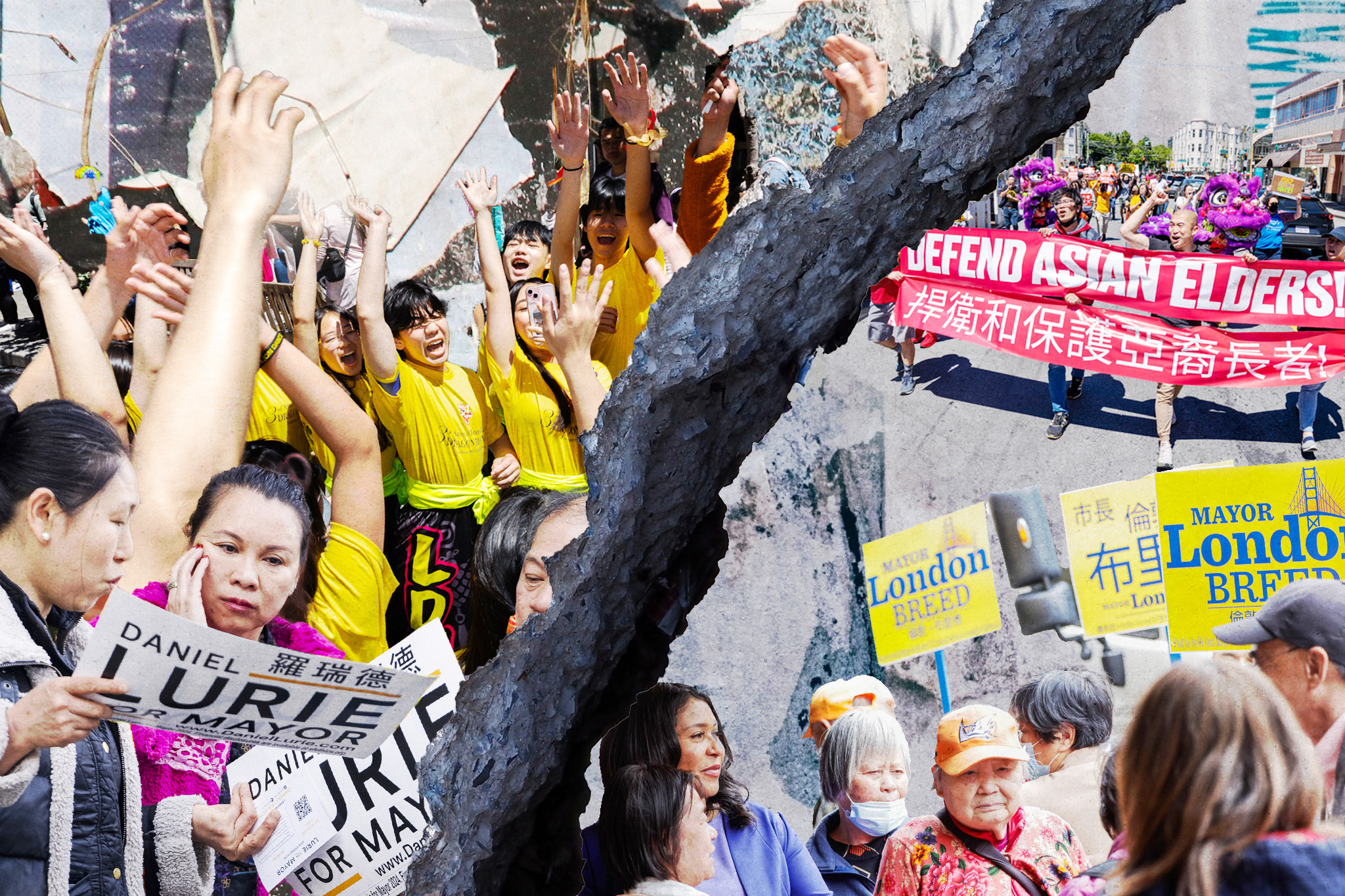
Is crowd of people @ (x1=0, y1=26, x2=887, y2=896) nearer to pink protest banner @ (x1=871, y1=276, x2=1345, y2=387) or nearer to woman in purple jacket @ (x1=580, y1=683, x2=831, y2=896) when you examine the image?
woman in purple jacket @ (x1=580, y1=683, x2=831, y2=896)

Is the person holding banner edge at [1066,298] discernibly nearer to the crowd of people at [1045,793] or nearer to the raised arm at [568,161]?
the crowd of people at [1045,793]

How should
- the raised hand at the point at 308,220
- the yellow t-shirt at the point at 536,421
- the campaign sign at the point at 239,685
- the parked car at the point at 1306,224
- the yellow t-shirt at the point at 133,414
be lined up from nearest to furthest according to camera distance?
1. the campaign sign at the point at 239,685
2. the yellow t-shirt at the point at 133,414
3. the yellow t-shirt at the point at 536,421
4. the raised hand at the point at 308,220
5. the parked car at the point at 1306,224

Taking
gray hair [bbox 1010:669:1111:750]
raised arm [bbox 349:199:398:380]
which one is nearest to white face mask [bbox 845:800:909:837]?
gray hair [bbox 1010:669:1111:750]

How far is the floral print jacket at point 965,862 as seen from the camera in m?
1.86

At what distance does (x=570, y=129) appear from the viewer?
2684 millimetres

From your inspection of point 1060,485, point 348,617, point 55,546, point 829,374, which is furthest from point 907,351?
point 55,546

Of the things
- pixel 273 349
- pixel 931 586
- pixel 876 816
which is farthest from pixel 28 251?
pixel 931 586

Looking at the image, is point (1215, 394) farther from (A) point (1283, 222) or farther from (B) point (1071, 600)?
(B) point (1071, 600)

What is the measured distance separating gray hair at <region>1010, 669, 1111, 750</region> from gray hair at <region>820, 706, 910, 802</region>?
384 mm

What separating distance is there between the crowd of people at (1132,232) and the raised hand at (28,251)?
3.28 metres

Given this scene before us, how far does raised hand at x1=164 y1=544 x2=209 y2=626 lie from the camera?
1385mm

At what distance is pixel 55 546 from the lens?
3.95 feet

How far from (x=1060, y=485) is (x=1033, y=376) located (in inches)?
24.4

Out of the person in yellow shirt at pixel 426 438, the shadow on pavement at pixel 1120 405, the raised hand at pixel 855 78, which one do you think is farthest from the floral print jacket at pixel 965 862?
the shadow on pavement at pixel 1120 405
